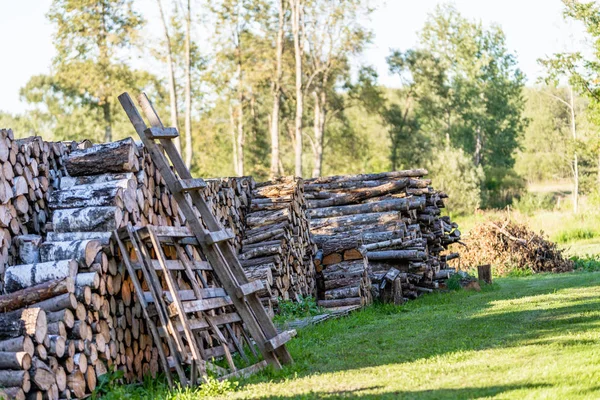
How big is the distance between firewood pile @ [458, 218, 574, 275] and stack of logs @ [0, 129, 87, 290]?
1475cm

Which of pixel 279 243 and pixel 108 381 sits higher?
pixel 279 243

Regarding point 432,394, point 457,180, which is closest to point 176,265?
point 432,394

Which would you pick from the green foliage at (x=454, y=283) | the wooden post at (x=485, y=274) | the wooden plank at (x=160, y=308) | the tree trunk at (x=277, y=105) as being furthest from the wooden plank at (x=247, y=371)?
the tree trunk at (x=277, y=105)

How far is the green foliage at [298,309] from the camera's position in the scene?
12.7m

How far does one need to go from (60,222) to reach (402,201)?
33.5ft

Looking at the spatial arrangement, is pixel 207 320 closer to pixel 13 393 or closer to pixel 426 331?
pixel 13 393

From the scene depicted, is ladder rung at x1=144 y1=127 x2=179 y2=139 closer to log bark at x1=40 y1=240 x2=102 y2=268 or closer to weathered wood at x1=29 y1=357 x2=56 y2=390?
log bark at x1=40 y1=240 x2=102 y2=268

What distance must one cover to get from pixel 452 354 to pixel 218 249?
2.66 metres

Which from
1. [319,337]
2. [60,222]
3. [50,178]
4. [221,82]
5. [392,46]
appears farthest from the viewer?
[392,46]

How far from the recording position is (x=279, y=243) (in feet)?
44.4

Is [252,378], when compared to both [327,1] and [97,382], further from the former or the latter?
[327,1]

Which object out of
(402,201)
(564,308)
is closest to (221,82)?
(402,201)

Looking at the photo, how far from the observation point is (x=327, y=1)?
42812 millimetres

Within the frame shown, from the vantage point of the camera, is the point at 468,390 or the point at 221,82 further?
the point at 221,82
